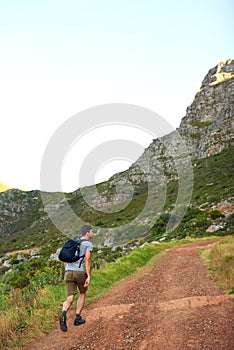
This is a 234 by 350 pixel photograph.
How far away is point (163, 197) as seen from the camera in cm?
5650

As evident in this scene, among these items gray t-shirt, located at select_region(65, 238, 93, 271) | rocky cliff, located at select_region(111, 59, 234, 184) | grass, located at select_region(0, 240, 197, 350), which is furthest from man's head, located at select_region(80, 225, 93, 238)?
rocky cliff, located at select_region(111, 59, 234, 184)

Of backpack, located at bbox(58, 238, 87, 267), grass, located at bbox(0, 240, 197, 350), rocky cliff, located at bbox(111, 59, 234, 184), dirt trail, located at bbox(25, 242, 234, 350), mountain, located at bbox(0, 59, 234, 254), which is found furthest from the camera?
rocky cliff, located at bbox(111, 59, 234, 184)

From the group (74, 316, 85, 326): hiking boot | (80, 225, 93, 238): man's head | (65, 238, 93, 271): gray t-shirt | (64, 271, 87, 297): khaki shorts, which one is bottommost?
(74, 316, 85, 326): hiking boot

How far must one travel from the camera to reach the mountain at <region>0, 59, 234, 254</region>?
38.8 m

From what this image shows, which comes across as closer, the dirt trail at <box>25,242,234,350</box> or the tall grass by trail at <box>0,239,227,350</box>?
the dirt trail at <box>25,242,234,350</box>

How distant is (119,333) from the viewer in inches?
228

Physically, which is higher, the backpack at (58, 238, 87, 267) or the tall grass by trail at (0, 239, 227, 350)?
the backpack at (58, 238, 87, 267)

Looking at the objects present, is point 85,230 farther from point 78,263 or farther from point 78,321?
point 78,321

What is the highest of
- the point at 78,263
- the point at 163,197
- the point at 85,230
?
the point at 85,230

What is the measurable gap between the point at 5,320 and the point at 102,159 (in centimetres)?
1804

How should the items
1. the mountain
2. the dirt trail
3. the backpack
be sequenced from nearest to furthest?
the dirt trail → the backpack → the mountain

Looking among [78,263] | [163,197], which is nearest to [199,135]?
[163,197]

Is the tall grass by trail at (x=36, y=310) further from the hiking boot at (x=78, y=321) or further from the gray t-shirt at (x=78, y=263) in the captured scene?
the gray t-shirt at (x=78, y=263)

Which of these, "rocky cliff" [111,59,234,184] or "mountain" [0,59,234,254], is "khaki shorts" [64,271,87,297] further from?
"rocky cliff" [111,59,234,184]
